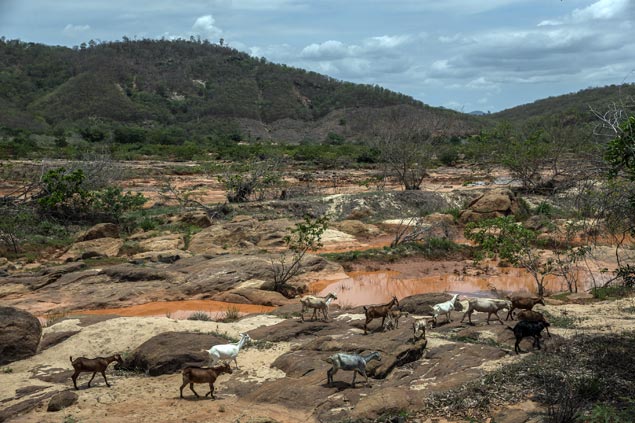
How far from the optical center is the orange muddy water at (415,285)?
19.3 metres

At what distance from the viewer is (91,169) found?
3325 centimetres

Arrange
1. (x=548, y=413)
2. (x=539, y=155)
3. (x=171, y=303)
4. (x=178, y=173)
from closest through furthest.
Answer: (x=548, y=413) < (x=171, y=303) < (x=539, y=155) < (x=178, y=173)

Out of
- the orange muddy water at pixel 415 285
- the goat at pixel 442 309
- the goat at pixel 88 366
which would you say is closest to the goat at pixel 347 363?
the goat at pixel 442 309

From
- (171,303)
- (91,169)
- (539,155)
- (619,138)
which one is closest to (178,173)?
(91,169)

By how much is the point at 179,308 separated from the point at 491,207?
56.9ft

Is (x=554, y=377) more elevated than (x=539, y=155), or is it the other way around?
(x=539, y=155)

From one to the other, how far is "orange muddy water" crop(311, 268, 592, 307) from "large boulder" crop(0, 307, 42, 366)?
9.08 m

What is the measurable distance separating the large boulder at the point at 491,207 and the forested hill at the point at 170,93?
61325 mm

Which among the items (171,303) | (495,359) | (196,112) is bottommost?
(171,303)

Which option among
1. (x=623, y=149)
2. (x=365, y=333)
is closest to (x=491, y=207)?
(x=365, y=333)

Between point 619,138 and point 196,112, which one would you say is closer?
point 619,138

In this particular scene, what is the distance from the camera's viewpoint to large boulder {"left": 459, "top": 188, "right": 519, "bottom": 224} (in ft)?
95.6

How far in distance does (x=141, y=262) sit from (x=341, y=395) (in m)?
13.4

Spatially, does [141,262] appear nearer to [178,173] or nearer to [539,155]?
[539,155]
